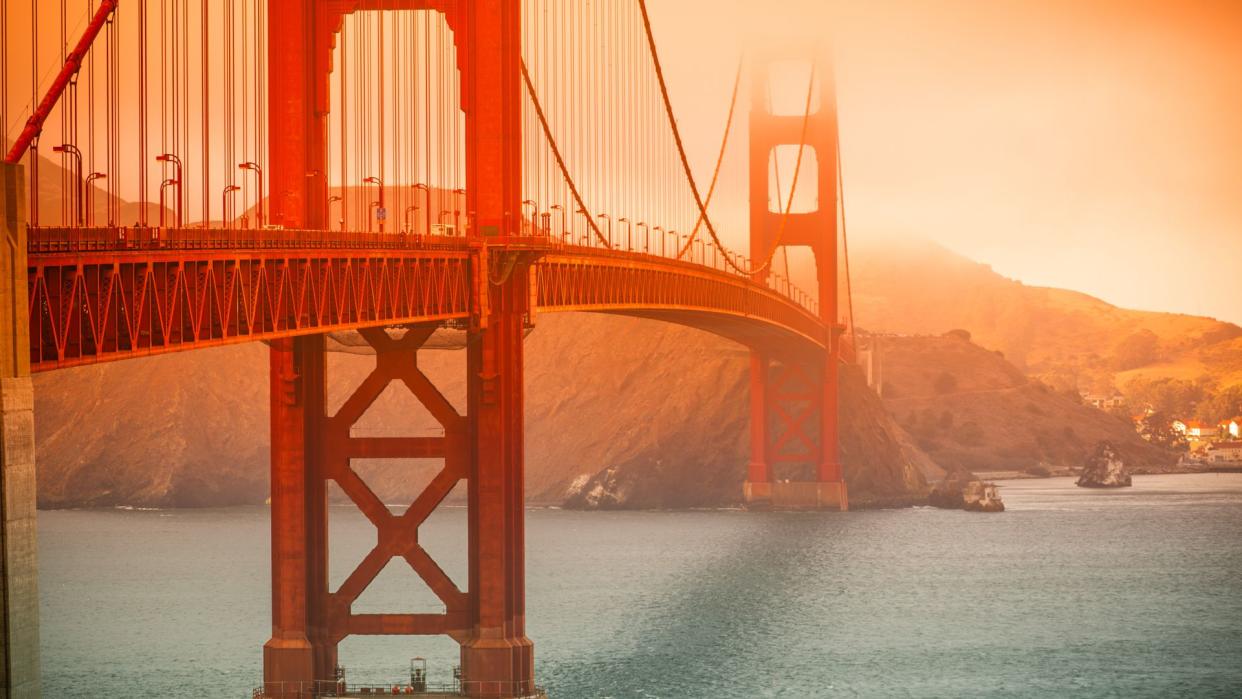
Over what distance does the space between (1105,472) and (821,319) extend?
4469cm

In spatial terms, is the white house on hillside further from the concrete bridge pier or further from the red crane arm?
the concrete bridge pier

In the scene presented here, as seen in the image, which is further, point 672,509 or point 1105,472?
point 1105,472

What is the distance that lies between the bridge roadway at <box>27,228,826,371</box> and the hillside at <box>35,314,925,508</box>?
69390 mm

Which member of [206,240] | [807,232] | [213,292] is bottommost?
[213,292]

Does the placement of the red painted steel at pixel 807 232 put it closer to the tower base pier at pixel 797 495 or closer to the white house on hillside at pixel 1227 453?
the tower base pier at pixel 797 495

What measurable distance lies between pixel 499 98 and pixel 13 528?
68.8 feet

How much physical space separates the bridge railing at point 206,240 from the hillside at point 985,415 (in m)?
126

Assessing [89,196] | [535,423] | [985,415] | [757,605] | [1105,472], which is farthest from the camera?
[985,415]

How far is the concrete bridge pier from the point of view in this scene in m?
20.5

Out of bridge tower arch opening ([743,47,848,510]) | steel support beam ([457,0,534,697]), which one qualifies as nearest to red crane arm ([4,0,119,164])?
steel support beam ([457,0,534,697])

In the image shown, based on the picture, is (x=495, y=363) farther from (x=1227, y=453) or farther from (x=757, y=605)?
(x=1227, y=453)

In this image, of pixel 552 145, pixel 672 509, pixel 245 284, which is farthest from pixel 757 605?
pixel 672 509

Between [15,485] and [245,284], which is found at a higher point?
[245,284]

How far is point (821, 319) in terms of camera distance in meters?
106
